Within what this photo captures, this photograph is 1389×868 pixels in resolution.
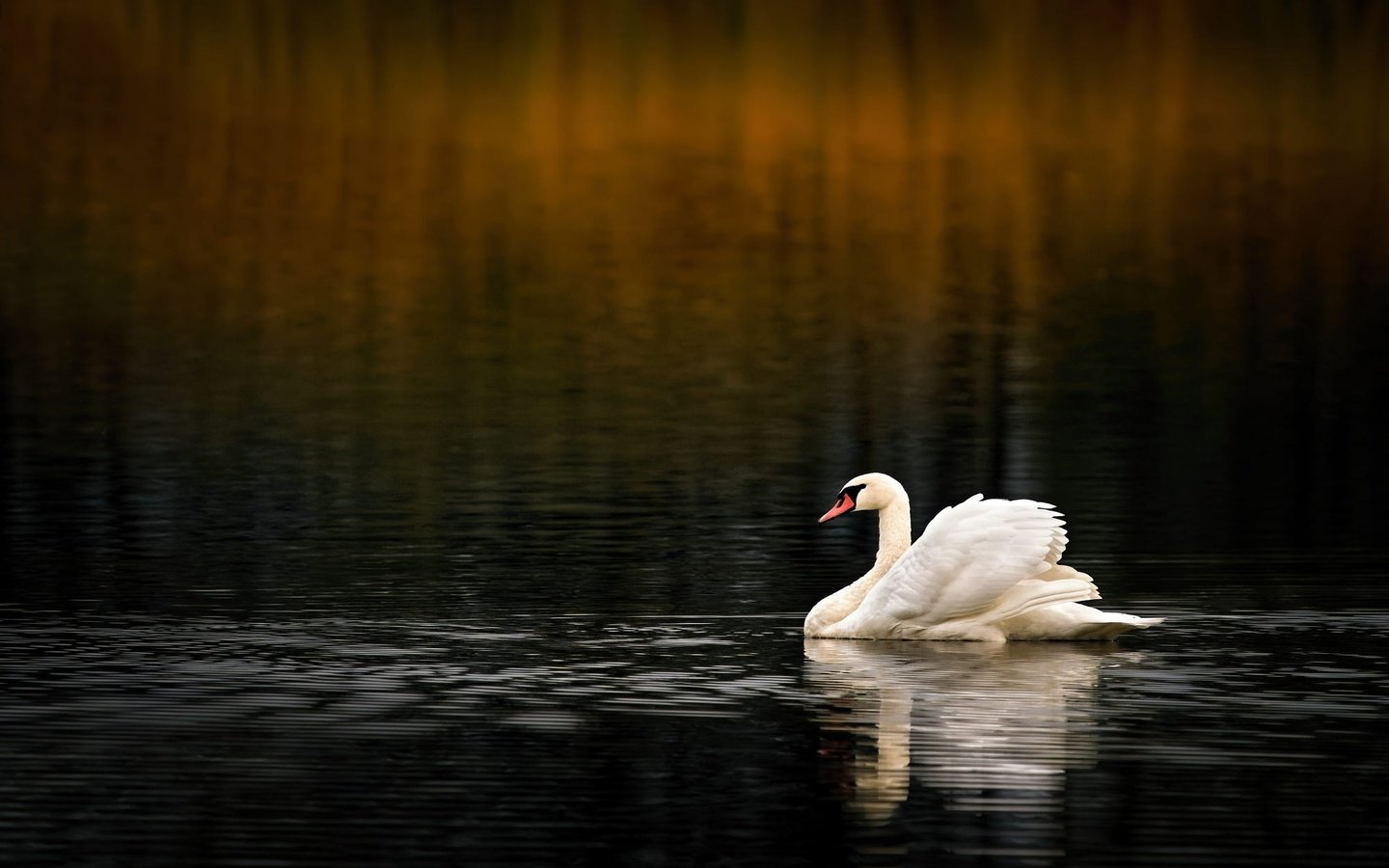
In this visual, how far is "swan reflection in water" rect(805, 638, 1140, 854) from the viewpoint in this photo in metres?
15.7

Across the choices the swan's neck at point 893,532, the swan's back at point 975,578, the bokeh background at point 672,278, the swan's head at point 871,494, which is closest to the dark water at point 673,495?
the bokeh background at point 672,278

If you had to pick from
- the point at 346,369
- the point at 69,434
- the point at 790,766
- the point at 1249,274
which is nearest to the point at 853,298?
the point at 1249,274

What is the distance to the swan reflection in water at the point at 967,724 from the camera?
15734 millimetres

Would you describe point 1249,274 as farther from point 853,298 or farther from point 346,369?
point 346,369

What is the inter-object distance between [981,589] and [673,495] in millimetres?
12256

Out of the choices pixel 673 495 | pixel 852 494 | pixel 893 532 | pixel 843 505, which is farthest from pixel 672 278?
pixel 893 532

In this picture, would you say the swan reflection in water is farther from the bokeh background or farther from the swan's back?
the bokeh background

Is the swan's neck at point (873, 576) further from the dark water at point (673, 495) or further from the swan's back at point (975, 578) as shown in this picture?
the dark water at point (673, 495)

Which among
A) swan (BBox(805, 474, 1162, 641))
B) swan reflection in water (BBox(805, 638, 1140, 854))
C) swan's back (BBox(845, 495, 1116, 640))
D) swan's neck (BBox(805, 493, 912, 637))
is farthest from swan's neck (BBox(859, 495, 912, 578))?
swan reflection in water (BBox(805, 638, 1140, 854))

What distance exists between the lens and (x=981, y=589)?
21344mm

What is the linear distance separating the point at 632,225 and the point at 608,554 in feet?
222

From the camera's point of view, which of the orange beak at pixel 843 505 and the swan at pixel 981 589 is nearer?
the swan at pixel 981 589

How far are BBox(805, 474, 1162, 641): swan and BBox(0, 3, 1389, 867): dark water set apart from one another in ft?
1.00

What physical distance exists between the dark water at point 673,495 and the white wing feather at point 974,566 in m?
0.44
